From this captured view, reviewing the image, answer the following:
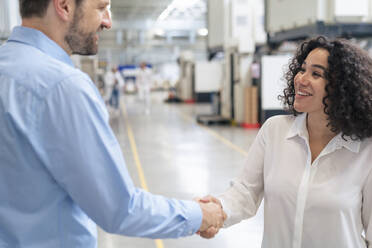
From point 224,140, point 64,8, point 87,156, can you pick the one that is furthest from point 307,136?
point 224,140

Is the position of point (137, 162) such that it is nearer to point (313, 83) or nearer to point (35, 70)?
point (313, 83)

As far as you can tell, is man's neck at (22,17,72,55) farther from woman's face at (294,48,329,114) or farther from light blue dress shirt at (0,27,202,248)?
woman's face at (294,48,329,114)

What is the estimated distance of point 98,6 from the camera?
5.49 ft

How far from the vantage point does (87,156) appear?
141 cm

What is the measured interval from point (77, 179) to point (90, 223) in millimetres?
272

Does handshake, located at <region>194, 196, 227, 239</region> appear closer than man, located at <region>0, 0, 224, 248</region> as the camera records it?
No

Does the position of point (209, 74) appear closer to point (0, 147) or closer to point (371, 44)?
point (371, 44)

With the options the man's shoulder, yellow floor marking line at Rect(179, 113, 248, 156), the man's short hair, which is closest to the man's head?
the man's short hair

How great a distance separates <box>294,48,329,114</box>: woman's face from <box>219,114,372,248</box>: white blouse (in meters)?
0.11

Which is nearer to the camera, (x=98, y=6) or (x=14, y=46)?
(x=14, y=46)

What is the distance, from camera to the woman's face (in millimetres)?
2117

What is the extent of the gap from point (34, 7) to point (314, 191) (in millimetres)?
1479

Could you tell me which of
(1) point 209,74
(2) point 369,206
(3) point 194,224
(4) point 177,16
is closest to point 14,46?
(3) point 194,224

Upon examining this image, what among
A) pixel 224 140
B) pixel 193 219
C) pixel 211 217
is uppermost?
pixel 193 219
